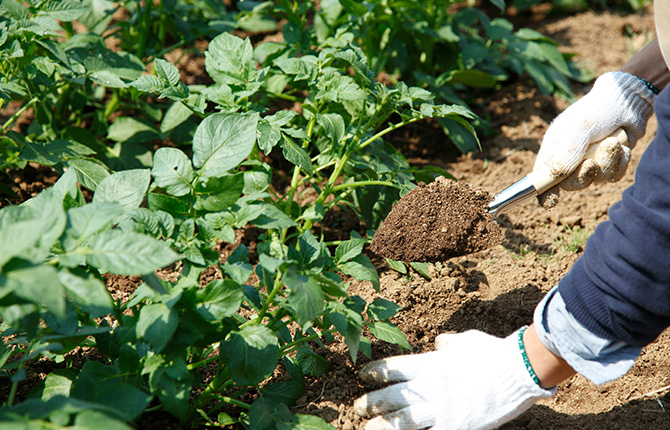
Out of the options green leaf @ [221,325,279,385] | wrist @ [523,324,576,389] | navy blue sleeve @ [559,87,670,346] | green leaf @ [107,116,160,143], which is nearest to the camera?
navy blue sleeve @ [559,87,670,346]

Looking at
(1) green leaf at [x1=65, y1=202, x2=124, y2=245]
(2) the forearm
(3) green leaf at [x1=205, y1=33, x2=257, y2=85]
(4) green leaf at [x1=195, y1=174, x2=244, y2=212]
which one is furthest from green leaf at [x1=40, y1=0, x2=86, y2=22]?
(2) the forearm

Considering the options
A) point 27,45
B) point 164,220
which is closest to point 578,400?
point 164,220

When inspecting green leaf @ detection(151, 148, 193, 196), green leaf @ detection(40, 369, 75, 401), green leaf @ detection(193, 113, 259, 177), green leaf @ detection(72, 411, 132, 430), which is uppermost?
green leaf @ detection(193, 113, 259, 177)

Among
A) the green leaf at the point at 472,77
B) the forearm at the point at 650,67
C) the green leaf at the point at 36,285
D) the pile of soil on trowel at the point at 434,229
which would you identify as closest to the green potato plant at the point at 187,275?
the green leaf at the point at 36,285

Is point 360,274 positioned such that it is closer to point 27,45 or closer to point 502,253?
point 502,253

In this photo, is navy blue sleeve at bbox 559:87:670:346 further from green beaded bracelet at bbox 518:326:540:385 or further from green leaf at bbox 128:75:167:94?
green leaf at bbox 128:75:167:94

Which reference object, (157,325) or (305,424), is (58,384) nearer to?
(157,325)

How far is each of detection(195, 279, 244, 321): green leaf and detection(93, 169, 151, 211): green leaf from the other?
258mm

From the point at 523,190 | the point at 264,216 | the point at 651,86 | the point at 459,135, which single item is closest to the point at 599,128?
the point at 651,86

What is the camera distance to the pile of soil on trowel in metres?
1.51

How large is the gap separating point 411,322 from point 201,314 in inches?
31.6

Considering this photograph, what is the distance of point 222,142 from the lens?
1211 mm

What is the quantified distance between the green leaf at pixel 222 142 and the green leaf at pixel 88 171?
2.03 feet

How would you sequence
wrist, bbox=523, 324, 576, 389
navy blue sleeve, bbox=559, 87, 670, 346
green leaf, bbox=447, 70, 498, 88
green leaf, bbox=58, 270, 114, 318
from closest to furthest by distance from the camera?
1. green leaf, bbox=58, 270, 114, 318
2. navy blue sleeve, bbox=559, 87, 670, 346
3. wrist, bbox=523, 324, 576, 389
4. green leaf, bbox=447, 70, 498, 88
